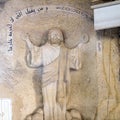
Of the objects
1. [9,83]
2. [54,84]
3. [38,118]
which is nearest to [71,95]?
[54,84]

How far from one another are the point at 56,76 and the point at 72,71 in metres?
0.13

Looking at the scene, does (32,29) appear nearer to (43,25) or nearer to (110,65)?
(43,25)

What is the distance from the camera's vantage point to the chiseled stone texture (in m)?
2.30

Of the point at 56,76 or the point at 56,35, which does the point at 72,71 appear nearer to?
the point at 56,76

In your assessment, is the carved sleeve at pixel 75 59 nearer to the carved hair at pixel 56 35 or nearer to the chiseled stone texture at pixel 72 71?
the chiseled stone texture at pixel 72 71

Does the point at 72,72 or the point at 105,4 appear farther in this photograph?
the point at 72,72

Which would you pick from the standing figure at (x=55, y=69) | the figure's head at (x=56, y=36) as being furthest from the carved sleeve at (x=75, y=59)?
the figure's head at (x=56, y=36)

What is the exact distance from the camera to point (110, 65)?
2307mm

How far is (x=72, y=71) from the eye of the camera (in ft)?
7.95

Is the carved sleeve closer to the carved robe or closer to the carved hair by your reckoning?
the carved robe

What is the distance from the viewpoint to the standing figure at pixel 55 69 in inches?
94.8

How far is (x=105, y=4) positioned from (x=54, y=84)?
0.72 meters

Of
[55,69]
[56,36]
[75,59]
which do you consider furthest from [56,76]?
[56,36]

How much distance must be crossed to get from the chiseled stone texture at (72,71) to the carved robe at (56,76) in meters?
0.05
